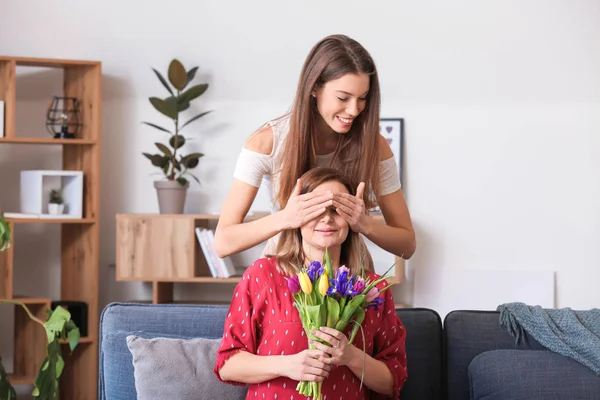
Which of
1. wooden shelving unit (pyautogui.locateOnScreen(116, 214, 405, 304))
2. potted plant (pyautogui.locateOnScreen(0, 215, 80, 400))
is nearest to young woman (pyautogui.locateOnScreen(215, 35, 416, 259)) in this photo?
potted plant (pyautogui.locateOnScreen(0, 215, 80, 400))

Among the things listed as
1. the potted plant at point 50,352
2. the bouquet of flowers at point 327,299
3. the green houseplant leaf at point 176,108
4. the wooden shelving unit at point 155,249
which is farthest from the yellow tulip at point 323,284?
the green houseplant leaf at point 176,108

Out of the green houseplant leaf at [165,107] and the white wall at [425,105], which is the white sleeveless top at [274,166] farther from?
the white wall at [425,105]

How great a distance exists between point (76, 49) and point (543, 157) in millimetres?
2556

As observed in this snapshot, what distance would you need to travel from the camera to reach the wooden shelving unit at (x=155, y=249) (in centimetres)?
444

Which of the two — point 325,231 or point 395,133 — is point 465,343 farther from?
point 395,133

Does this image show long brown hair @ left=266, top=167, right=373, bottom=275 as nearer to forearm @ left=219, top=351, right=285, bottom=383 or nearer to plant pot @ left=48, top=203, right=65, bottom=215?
forearm @ left=219, top=351, right=285, bottom=383

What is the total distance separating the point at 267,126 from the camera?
2.29 m

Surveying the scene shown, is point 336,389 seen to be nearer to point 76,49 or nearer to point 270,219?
point 270,219

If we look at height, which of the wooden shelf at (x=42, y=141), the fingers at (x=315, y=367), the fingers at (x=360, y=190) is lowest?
the fingers at (x=315, y=367)

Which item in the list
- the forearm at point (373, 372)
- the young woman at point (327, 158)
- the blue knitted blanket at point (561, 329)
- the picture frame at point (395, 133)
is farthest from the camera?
the picture frame at point (395, 133)

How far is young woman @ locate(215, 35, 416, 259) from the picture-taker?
6.59ft

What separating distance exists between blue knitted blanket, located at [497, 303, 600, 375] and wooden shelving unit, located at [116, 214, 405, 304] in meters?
2.02

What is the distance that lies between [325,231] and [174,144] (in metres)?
2.71

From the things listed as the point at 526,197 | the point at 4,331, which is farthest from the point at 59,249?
the point at 526,197
